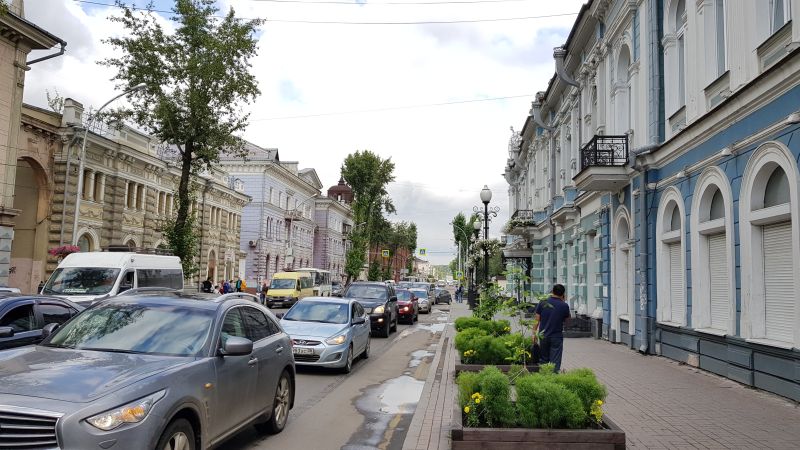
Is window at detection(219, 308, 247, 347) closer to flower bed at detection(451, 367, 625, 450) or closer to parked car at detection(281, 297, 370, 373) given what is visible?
flower bed at detection(451, 367, 625, 450)

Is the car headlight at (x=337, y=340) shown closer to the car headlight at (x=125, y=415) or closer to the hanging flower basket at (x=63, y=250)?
the car headlight at (x=125, y=415)

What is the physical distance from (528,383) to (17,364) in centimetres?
447

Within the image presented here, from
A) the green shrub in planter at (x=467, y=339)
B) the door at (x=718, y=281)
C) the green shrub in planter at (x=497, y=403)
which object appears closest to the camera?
the green shrub in planter at (x=497, y=403)

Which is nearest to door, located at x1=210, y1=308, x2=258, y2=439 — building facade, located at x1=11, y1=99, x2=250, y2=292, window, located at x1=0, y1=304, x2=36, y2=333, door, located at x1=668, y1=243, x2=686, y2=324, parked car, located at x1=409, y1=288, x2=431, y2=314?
window, located at x1=0, y1=304, x2=36, y2=333

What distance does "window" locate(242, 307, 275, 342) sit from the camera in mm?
6823

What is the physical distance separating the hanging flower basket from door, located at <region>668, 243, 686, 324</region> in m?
21.1

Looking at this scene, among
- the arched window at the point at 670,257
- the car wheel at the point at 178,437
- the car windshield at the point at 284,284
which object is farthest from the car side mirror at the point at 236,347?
the car windshield at the point at 284,284

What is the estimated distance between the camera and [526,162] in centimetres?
4069

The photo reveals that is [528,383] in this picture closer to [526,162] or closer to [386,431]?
[386,431]

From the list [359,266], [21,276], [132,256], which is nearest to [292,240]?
[359,266]

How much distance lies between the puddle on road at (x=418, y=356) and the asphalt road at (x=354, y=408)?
23 millimetres

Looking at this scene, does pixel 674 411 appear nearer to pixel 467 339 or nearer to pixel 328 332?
pixel 467 339

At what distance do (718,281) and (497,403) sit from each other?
805 cm

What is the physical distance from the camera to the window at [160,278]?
57.2 feet
